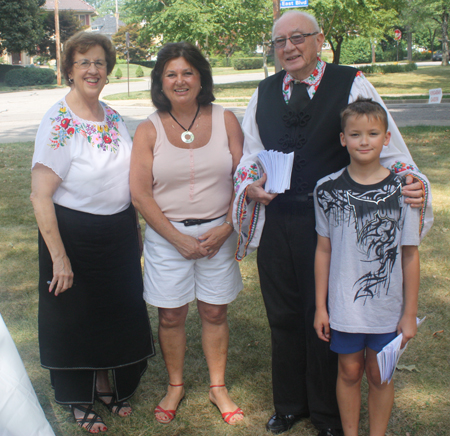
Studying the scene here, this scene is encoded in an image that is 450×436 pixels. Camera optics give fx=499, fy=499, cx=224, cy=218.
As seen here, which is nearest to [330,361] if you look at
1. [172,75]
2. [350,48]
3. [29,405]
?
[29,405]

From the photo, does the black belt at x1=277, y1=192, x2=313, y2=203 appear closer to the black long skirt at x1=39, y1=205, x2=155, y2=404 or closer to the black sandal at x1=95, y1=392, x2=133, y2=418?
the black long skirt at x1=39, y1=205, x2=155, y2=404

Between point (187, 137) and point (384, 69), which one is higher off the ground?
point (384, 69)

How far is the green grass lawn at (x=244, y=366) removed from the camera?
9.50ft

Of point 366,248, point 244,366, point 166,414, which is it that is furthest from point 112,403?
point 366,248

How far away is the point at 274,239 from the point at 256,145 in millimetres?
509

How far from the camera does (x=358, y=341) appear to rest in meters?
2.35

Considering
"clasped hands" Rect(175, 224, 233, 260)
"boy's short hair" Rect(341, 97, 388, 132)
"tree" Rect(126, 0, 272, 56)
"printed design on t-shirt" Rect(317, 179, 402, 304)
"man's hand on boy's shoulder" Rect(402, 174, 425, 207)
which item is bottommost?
"clasped hands" Rect(175, 224, 233, 260)

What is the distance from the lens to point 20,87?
3512 centimetres

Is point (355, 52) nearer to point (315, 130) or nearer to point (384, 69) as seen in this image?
point (384, 69)

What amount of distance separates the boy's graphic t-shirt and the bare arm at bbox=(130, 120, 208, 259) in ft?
2.55

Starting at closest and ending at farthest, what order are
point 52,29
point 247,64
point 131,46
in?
1. point 52,29
2. point 247,64
3. point 131,46

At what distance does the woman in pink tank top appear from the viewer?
2666 mm

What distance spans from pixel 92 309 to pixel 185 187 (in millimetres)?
876

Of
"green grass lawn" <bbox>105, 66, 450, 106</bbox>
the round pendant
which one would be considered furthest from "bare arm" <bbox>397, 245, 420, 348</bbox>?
"green grass lawn" <bbox>105, 66, 450, 106</bbox>
